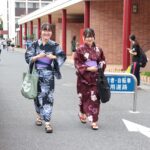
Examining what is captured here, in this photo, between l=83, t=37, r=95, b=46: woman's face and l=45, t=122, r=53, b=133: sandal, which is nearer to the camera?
l=45, t=122, r=53, b=133: sandal

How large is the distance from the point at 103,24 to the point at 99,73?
19709mm

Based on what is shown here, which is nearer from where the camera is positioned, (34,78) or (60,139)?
(60,139)

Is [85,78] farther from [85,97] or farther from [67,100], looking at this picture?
[67,100]

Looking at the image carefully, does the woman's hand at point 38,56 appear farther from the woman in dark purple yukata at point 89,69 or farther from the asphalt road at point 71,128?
the asphalt road at point 71,128

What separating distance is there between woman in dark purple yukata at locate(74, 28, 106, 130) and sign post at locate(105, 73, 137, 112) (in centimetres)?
169

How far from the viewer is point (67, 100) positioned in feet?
38.9

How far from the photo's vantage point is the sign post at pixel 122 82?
32.3 ft

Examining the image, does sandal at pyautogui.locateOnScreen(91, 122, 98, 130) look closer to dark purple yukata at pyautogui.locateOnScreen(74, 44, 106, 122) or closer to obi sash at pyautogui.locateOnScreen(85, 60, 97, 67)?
dark purple yukata at pyautogui.locateOnScreen(74, 44, 106, 122)

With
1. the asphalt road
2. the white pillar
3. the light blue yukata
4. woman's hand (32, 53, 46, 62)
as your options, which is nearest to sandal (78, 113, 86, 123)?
the asphalt road

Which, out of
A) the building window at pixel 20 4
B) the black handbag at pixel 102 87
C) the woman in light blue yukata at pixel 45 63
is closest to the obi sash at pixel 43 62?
the woman in light blue yukata at pixel 45 63

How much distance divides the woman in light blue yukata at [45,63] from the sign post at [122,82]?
211 cm

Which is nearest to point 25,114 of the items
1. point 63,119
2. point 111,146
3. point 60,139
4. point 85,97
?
point 63,119

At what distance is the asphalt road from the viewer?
6.88m

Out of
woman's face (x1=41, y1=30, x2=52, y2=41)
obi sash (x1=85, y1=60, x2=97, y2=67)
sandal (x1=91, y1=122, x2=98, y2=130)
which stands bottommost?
sandal (x1=91, y1=122, x2=98, y2=130)
